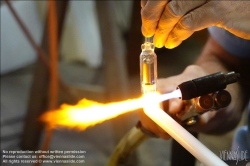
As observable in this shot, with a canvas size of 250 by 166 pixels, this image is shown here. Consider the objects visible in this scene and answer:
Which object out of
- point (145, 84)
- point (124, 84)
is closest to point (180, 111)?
point (145, 84)

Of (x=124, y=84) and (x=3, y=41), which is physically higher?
(x=3, y=41)

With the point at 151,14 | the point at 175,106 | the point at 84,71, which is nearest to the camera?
the point at 151,14

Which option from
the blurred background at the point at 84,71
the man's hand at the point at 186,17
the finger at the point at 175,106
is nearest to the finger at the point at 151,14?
the man's hand at the point at 186,17

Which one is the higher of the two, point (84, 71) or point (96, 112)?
point (84, 71)

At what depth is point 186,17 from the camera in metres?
0.40

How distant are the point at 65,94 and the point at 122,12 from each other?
0.63 meters

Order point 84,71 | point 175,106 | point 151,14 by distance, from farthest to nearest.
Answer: point 84,71, point 175,106, point 151,14

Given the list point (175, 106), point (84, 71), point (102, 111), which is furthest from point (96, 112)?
point (84, 71)

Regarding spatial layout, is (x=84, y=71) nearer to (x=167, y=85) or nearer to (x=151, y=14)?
(x=167, y=85)

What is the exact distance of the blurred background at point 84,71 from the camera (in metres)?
1.03

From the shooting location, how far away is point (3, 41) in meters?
1.47

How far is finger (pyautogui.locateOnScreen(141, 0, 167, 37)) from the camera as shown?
0.38 meters

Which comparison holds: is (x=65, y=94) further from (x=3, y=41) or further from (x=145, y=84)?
(x=145, y=84)

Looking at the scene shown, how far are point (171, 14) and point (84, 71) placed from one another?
134 cm
